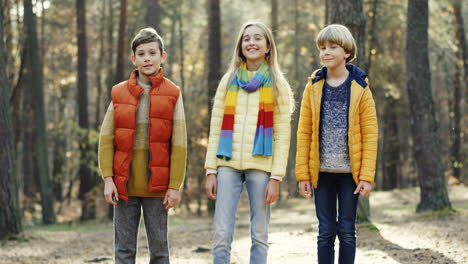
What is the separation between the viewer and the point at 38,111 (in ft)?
57.6

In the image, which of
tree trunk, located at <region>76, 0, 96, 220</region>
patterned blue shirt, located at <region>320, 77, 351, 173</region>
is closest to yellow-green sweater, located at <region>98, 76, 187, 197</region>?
patterned blue shirt, located at <region>320, 77, 351, 173</region>

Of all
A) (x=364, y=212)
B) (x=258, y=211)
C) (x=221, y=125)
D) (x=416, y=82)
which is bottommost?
(x=364, y=212)

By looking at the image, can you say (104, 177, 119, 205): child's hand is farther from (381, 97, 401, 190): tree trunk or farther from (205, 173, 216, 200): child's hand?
(381, 97, 401, 190): tree trunk

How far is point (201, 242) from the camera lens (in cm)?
1121

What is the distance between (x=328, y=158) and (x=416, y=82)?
8.65 meters

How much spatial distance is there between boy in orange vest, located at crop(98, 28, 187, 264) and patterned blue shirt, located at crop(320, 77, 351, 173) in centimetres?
118

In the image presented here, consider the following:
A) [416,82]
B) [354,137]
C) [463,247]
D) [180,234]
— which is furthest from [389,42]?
[354,137]

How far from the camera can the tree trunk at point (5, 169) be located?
1102cm

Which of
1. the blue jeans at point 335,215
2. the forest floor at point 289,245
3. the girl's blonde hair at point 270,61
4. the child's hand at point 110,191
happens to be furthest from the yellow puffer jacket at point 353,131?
the forest floor at point 289,245

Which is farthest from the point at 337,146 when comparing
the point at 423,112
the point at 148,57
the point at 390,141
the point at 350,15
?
the point at 390,141

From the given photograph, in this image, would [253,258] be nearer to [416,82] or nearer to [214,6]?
[416,82]

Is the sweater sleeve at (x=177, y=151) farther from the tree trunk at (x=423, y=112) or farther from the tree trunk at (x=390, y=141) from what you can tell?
the tree trunk at (x=390, y=141)

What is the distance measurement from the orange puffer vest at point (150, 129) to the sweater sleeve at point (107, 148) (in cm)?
3

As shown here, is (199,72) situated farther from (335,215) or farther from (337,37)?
(335,215)
